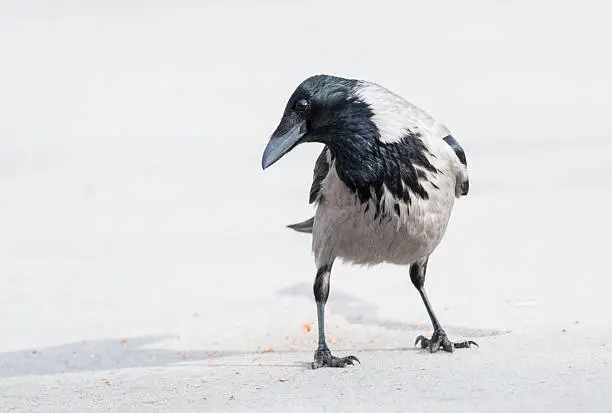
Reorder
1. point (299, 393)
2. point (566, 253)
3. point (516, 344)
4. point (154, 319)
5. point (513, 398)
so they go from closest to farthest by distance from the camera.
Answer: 1. point (513, 398)
2. point (299, 393)
3. point (516, 344)
4. point (154, 319)
5. point (566, 253)

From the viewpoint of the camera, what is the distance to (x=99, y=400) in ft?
19.9

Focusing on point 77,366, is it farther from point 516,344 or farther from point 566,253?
point 566,253

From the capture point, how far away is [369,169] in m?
6.12

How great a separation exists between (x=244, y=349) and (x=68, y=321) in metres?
1.64

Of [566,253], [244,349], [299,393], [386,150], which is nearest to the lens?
[299,393]

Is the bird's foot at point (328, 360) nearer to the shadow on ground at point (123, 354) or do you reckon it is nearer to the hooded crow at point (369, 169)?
the hooded crow at point (369, 169)

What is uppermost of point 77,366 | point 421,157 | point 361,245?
point 421,157

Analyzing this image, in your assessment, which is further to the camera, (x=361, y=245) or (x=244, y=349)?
(x=244, y=349)

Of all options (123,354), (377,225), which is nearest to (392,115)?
(377,225)

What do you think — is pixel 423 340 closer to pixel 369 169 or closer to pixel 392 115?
pixel 369 169

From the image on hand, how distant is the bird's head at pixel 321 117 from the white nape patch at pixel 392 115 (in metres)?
0.04

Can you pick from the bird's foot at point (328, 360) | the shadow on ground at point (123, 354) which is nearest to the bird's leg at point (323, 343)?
the bird's foot at point (328, 360)

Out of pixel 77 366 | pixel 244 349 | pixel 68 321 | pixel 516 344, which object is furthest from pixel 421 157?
pixel 68 321

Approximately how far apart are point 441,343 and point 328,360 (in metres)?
0.75
